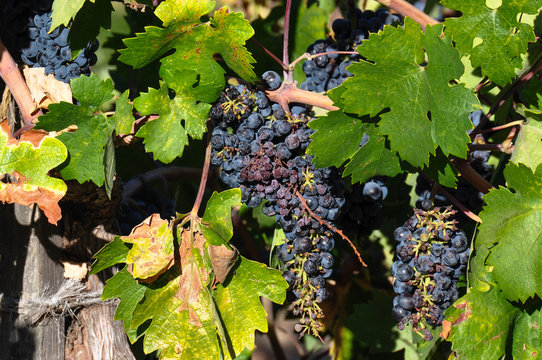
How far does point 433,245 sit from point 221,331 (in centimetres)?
46

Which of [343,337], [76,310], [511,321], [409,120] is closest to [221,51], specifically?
[409,120]

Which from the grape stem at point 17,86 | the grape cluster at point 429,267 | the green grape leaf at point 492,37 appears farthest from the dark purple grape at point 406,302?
the grape stem at point 17,86

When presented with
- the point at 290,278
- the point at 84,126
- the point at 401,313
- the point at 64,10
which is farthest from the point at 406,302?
the point at 64,10

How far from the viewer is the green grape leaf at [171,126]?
1215 mm

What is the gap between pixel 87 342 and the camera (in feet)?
4.49

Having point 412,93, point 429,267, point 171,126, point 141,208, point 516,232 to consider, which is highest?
point 412,93

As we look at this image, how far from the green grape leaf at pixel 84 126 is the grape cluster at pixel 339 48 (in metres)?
0.55

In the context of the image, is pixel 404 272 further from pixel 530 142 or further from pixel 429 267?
pixel 530 142

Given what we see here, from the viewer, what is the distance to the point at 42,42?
54.9 inches

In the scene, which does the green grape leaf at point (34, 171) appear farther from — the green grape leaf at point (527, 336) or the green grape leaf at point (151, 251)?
the green grape leaf at point (527, 336)

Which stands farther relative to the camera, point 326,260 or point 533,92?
point 533,92

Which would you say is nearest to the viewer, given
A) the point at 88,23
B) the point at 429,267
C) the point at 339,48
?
the point at 429,267

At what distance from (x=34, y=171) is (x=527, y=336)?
1.01 m

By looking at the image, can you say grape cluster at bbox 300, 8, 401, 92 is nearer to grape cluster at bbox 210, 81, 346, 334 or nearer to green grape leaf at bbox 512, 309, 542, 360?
grape cluster at bbox 210, 81, 346, 334
